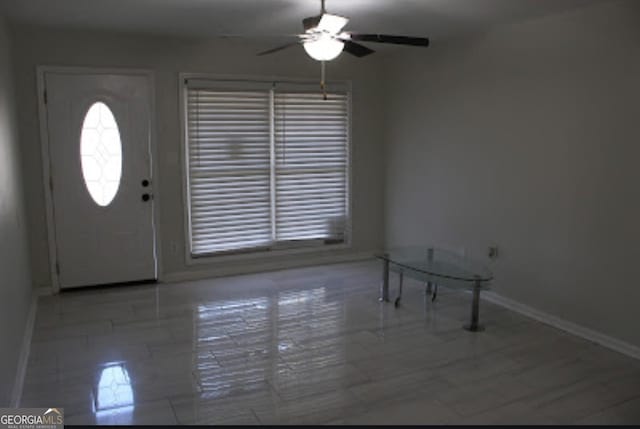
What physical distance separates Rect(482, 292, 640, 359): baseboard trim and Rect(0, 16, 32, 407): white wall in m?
3.75

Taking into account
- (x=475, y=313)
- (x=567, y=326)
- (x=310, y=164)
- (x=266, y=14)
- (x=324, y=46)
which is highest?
(x=266, y=14)

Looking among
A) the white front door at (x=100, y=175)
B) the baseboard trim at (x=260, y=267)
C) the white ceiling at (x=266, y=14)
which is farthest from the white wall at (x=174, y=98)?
the white ceiling at (x=266, y=14)

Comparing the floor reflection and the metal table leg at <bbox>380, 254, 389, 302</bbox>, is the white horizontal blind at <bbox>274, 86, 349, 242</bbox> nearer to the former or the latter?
the metal table leg at <bbox>380, 254, 389, 302</bbox>

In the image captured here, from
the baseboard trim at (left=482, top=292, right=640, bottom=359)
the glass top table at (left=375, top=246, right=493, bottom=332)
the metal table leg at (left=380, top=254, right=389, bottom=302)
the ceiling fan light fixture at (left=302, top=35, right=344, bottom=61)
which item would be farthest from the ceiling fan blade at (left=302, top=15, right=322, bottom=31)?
the baseboard trim at (left=482, top=292, right=640, bottom=359)

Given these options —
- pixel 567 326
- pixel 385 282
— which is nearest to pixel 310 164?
pixel 385 282

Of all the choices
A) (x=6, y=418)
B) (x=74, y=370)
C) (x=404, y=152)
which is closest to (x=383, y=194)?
(x=404, y=152)

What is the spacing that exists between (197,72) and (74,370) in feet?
9.92

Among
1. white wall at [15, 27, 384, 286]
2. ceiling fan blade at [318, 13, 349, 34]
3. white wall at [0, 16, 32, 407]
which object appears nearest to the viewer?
white wall at [0, 16, 32, 407]

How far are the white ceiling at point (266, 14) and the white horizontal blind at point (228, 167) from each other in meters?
→ 0.83

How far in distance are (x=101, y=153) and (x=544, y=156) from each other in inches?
154

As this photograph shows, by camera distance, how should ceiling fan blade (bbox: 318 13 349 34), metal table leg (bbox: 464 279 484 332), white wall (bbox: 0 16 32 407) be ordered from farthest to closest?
1. metal table leg (bbox: 464 279 484 332)
2. ceiling fan blade (bbox: 318 13 349 34)
3. white wall (bbox: 0 16 32 407)

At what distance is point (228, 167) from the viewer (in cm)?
555

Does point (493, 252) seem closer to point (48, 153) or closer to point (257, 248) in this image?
point (257, 248)

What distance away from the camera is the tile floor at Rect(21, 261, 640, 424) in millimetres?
2959
